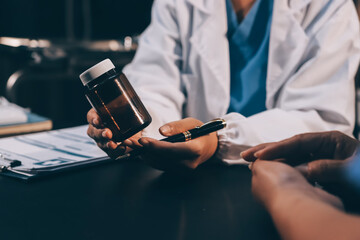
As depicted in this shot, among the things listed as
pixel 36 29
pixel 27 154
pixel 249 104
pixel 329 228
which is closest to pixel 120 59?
pixel 36 29

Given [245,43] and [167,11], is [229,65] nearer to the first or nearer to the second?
[245,43]

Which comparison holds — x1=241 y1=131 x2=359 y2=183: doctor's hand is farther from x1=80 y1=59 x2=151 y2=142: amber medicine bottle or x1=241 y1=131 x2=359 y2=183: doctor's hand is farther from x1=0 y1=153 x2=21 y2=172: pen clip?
x1=0 y1=153 x2=21 y2=172: pen clip

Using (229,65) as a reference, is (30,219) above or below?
above

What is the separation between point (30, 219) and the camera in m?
0.48

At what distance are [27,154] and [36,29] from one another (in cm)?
241

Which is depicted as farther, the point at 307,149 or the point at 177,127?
the point at 177,127

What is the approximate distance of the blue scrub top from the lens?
3.62ft

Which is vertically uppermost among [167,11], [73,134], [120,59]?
[167,11]

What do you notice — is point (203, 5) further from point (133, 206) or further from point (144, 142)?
point (133, 206)

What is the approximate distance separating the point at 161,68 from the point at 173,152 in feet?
1.81

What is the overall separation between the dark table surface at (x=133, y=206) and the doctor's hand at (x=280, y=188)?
55 millimetres

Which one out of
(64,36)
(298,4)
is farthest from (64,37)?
(298,4)

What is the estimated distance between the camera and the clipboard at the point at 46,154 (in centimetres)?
65

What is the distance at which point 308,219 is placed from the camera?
13.7 inches
